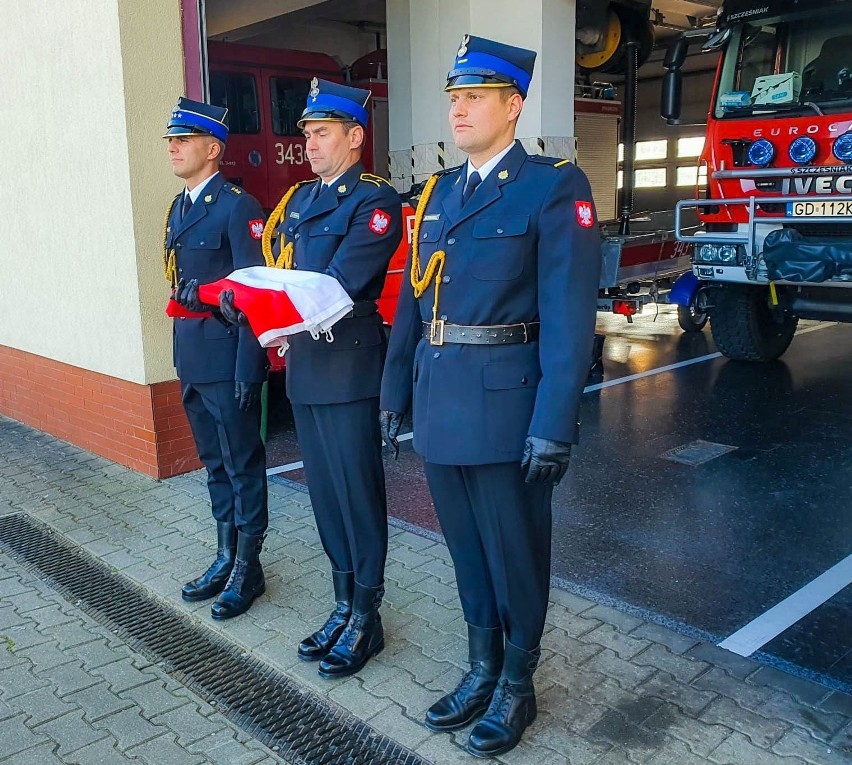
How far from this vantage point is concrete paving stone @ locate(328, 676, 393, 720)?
9.04 ft

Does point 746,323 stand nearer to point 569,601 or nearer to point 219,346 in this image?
point 569,601

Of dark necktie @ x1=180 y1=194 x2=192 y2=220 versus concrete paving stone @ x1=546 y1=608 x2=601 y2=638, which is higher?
dark necktie @ x1=180 y1=194 x2=192 y2=220

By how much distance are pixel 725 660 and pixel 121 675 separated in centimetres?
214

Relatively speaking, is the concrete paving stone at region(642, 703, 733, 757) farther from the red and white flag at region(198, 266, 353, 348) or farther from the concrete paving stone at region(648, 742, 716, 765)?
the red and white flag at region(198, 266, 353, 348)

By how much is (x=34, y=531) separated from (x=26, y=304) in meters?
2.26

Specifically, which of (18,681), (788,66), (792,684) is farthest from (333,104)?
(788,66)

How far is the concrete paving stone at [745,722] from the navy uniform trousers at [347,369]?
3.85ft

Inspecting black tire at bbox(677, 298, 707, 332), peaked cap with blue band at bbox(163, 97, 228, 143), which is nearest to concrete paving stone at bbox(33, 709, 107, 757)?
peaked cap with blue band at bbox(163, 97, 228, 143)

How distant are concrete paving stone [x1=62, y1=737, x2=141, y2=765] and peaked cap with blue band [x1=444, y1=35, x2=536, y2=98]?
7.14 feet

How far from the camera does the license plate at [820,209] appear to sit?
585 cm

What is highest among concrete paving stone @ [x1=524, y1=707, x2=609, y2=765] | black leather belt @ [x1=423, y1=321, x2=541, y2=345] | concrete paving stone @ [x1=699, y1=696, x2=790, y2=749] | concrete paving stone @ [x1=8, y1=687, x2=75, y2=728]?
black leather belt @ [x1=423, y1=321, x2=541, y2=345]

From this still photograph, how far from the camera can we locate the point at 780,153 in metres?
6.32

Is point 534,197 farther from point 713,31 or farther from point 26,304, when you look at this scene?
point 713,31

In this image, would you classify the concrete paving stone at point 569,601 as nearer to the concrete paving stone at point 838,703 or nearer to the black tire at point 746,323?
the concrete paving stone at point 838,703
